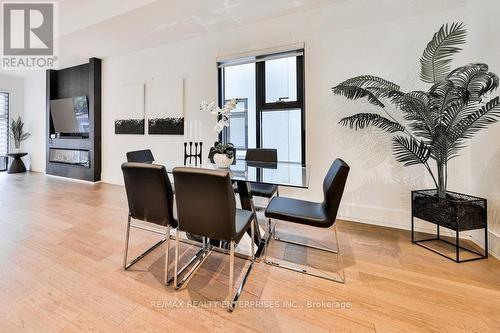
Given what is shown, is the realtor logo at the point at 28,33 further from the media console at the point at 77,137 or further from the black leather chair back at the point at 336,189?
the black leather chair back at the point at 336,189

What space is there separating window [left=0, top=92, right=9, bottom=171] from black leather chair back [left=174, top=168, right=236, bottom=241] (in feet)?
26.6

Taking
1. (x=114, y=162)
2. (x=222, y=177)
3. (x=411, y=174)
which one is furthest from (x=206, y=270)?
(x=114, y=162)

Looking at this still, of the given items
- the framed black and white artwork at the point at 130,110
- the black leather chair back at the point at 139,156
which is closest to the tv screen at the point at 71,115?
the framed black and white artwork at the point at 130,110

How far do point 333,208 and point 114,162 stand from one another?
198 inches

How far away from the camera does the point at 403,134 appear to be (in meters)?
2.66

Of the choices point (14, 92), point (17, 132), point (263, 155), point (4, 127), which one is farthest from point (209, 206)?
point (14, 92)

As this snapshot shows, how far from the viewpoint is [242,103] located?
3.70m

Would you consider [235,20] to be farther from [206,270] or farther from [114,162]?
[114,162]

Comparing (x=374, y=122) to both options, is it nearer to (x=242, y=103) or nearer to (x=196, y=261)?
(x=242, y=103)

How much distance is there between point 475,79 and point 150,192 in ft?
9.24

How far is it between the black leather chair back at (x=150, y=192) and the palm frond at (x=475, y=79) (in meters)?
2.57

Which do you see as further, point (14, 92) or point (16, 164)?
point (14, 92)

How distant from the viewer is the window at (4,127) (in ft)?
20.3

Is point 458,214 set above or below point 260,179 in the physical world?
below
